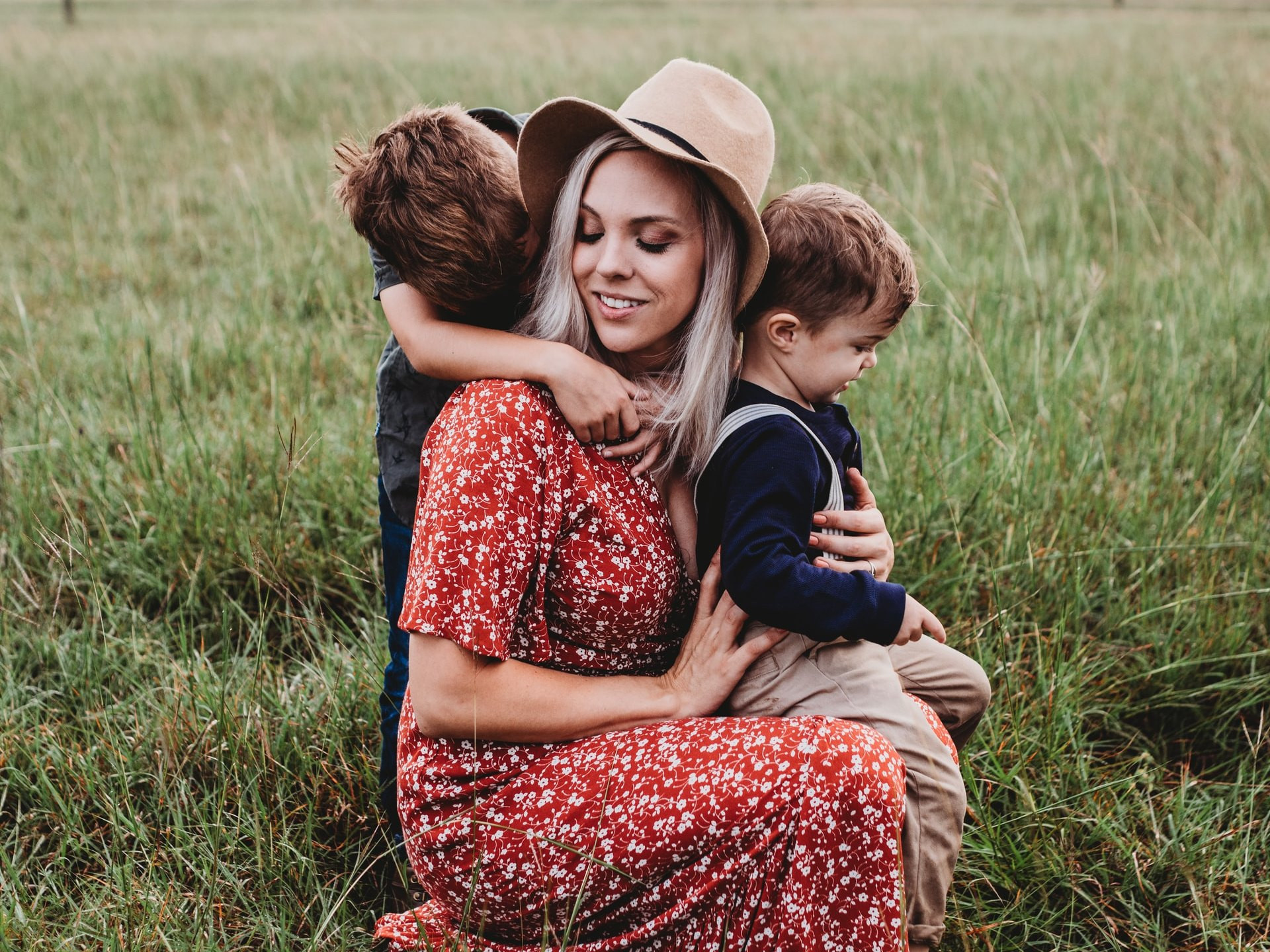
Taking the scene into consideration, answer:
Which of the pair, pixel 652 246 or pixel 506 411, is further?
pixel 652 246

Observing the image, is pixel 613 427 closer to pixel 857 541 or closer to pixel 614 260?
pixel 614 260

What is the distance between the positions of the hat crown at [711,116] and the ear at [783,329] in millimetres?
209

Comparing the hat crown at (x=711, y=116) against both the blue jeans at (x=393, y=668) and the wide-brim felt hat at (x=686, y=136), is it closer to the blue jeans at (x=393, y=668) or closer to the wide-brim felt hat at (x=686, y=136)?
the wide-brim felt hat at (x=686, y=136)

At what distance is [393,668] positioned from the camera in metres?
2.37

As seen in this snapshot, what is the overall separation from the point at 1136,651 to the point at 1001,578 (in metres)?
0.38

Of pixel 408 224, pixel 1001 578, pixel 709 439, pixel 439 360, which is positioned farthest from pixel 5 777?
pixel 1001 578

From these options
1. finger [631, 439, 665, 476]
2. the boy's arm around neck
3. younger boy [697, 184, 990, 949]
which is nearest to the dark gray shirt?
the boy's arm around neck

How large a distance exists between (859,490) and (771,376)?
315 millimetres

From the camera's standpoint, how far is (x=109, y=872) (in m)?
2.12

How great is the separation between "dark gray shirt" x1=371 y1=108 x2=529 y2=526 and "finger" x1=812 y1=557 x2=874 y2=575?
869 mm

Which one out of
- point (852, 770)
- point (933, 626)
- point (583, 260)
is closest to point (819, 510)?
point (933, 626)

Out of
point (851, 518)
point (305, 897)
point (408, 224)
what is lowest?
point (305, 897)

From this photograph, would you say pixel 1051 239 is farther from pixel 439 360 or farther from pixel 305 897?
pixel 305 897

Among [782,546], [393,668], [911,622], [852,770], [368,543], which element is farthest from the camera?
[368,543]
